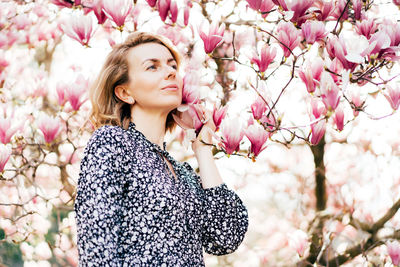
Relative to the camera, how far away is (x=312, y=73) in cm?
145

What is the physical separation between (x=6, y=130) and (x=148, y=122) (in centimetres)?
61

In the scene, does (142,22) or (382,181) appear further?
(382,181)

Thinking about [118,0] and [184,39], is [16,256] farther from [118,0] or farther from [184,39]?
[118,0]

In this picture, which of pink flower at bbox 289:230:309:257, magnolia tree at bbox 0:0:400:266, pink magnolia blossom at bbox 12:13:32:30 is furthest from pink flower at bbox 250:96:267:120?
pink magnolia blossom at bbox 12:13:32:30

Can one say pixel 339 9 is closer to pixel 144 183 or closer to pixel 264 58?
pixel 264 58

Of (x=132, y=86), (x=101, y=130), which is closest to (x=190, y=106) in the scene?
(x=132, y=86)

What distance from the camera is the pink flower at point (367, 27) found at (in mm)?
1451

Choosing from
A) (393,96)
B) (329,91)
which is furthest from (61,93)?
(393,96)

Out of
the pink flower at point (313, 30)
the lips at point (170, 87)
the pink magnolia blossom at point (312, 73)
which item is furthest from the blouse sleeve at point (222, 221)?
the pink flower at point (313, 30)

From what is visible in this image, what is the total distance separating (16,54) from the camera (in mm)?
3270

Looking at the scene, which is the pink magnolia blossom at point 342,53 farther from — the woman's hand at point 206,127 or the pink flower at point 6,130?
the pink flower at point 6,130

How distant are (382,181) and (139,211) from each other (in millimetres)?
2236

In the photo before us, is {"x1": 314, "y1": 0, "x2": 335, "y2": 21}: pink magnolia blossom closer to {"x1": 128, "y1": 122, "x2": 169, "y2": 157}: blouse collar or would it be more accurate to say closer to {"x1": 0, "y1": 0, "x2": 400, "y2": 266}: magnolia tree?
{"x1": 0, "y1": 0, "x2": 400, "y2": 266}: magnolia tree

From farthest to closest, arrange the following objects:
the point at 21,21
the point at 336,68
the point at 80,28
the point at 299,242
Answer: the point at 21,21 → the point at 299,242 → the point at 80,28 → the point at 336,68
